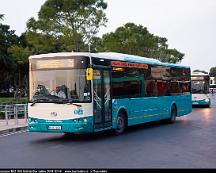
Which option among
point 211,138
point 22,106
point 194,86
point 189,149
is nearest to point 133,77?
point 211,138

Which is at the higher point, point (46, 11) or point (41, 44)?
point (46, 11)

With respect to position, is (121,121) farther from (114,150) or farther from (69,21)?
(69,21)

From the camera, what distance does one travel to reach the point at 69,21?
36.0 metres

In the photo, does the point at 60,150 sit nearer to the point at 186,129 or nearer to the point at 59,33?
the point at 186,129

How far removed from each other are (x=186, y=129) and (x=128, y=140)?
4273mm

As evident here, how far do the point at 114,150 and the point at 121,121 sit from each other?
4.36m

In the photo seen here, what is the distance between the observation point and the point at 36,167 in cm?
945

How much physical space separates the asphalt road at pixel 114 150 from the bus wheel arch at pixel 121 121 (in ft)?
0.89

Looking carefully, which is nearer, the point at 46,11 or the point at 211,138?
the point at 211,138

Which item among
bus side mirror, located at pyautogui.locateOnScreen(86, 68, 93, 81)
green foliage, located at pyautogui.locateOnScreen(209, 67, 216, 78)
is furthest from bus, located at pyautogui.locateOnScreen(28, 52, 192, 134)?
green foliage, located at pyautogui.locateOnScreen(209, 67, 216, 78)

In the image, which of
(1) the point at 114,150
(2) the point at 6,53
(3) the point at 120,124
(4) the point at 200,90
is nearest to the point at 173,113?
(3) the point at 120,124

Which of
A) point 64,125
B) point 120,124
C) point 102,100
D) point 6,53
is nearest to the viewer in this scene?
point 64,125

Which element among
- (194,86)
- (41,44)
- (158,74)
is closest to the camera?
(158,74)

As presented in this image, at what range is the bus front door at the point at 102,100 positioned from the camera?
48.2 ft
